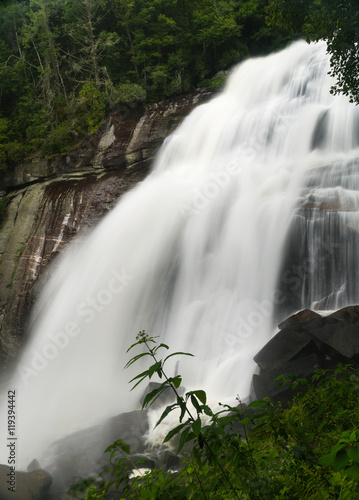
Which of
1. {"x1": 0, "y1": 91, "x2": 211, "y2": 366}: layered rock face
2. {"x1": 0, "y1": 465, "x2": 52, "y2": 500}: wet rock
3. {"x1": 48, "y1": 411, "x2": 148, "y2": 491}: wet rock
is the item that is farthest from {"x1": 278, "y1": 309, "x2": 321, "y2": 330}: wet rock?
{"x1": 0, "y1": 91, "x2": 211, "y2": 366}: layered rock face

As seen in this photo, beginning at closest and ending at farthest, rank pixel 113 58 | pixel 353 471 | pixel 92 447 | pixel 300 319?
pixel 353 471 → pixel 300 319 → pixel 92 447 → pixel 113 58

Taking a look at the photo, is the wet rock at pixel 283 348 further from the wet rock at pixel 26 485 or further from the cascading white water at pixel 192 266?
the wet rock at pixel 26 485

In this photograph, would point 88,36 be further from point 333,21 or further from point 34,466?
point 34,466

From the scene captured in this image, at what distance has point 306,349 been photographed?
6.19 meters

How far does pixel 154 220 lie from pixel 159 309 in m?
3.32

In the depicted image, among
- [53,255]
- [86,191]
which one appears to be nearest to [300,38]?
[86,191]

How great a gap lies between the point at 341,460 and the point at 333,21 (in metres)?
7.32

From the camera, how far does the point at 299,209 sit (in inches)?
353

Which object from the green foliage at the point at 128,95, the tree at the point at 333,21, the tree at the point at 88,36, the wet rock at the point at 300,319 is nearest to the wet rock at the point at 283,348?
the wet rock at the point at 300,319

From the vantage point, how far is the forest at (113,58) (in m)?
18.4

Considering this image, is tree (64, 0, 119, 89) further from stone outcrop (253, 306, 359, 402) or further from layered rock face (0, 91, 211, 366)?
stone outcrop (253, 306, 359, 402)

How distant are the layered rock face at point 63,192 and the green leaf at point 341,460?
13.4 metres

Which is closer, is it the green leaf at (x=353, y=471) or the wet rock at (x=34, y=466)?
the green leaf at (x=353, y=471)

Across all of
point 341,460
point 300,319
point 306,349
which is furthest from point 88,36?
point 341,460
